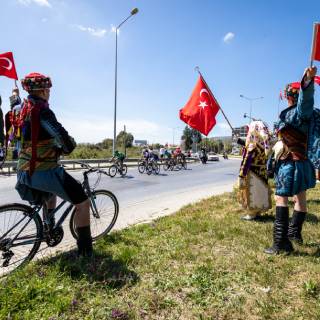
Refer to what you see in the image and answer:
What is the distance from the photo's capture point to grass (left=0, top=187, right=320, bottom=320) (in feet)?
9.07

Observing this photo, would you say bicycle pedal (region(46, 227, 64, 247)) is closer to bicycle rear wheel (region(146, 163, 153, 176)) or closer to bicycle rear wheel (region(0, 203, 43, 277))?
bicycle rear wheel (region(0, 203, 43, 277))

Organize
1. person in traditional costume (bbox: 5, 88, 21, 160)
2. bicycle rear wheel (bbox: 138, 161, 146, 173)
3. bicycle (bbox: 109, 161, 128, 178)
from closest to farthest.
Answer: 1. person in traditional costume (bbox: 5, 88, 21, 160)
2. bicycle (bbox: 109, 161, 128, 178)
3. bicycle rear wheel (bbox: 138, 161, 146, 173)

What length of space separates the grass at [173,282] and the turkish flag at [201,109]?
119 inches

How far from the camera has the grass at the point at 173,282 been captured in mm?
2764

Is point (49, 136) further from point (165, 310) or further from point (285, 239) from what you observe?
point (285, 239)

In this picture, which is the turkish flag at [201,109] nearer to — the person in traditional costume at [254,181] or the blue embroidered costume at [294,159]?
the person in traditional costume at [254,181]

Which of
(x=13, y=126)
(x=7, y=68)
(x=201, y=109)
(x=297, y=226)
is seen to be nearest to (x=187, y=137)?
(x=201, y=109)

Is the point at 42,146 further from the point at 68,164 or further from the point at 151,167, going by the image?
the point at 68,164

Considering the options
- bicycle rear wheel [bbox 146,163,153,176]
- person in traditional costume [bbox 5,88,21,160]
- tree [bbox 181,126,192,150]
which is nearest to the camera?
person in traditional costume [bbox 5,88,21,160]

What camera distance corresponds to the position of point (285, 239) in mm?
4059

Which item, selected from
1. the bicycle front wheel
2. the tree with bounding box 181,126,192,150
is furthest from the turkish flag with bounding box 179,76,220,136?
the tree with bounding box 181,126,192,150

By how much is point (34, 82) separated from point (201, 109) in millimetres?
4365

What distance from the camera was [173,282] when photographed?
329cm

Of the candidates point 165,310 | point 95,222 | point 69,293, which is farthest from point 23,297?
point 95,222
